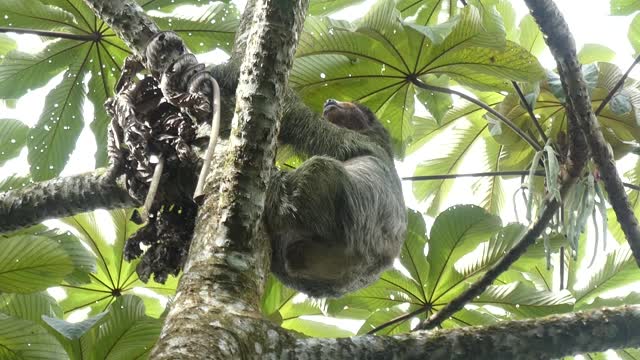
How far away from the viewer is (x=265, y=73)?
10.3 feet

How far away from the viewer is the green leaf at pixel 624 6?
17.7 ft

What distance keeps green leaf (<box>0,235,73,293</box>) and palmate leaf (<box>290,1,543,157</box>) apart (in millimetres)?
2293

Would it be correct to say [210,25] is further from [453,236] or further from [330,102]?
[453,236]

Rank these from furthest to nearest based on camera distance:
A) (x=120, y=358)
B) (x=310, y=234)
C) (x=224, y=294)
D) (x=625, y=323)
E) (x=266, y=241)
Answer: (x=120, y=358), (x=310, y=234), (x=625, y=323), (x=266, y=241), (x=224, y=294)

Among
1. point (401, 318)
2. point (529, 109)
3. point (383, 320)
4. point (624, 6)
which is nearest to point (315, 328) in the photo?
point (383, 320)

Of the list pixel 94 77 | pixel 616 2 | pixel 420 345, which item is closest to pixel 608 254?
pixel 616 2

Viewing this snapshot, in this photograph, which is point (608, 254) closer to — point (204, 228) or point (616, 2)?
point (616, 2)

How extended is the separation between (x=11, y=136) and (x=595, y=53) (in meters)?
5.64

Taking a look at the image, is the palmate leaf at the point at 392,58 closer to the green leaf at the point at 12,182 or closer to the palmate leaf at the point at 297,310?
the palmate leaf at the point at 297,310

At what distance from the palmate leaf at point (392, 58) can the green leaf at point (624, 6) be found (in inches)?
41.8

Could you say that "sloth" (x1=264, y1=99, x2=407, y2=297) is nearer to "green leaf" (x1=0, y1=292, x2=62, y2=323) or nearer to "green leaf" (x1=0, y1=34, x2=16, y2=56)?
"green leaf" (x1=0, y1=292, x2=62, y2=323)

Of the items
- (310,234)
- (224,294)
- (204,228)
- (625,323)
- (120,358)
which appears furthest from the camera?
(120,358)

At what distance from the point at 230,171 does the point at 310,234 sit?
1.28m

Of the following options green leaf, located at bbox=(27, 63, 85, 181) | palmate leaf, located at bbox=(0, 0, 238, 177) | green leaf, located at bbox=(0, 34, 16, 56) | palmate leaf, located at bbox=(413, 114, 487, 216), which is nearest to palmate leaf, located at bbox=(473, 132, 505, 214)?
palmate leaf, located at bbox=(413, 114, 487, 216)
